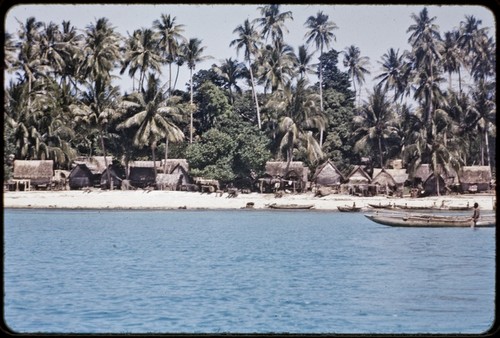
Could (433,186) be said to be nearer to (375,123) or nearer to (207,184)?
(375,123)

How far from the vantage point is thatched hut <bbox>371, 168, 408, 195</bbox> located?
4366 centimetres

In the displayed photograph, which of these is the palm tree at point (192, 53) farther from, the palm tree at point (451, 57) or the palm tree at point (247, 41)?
the palm tree at point (451, 57)

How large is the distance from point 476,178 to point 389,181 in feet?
15.6

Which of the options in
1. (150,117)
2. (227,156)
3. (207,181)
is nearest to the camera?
(150,117)

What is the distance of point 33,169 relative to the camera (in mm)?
40844

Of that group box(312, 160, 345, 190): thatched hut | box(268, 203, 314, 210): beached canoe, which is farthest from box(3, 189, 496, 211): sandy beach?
box(312, 160, 345, 190): thatched hut

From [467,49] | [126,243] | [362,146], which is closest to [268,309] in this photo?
[126,243]

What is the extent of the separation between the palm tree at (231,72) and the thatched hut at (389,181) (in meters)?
11.6

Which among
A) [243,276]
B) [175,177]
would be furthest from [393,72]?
[243,276]

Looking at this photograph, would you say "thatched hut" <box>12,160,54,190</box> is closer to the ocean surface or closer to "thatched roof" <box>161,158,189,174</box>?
the ocean surface

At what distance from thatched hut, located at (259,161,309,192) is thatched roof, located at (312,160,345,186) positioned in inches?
34.8

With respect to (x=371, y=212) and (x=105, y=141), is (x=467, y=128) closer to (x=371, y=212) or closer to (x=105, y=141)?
(x=371, y=212)

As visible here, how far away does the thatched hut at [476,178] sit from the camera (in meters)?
42.3

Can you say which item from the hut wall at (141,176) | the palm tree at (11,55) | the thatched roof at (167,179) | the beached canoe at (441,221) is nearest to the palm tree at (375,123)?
the thatched roof at (167,179)
